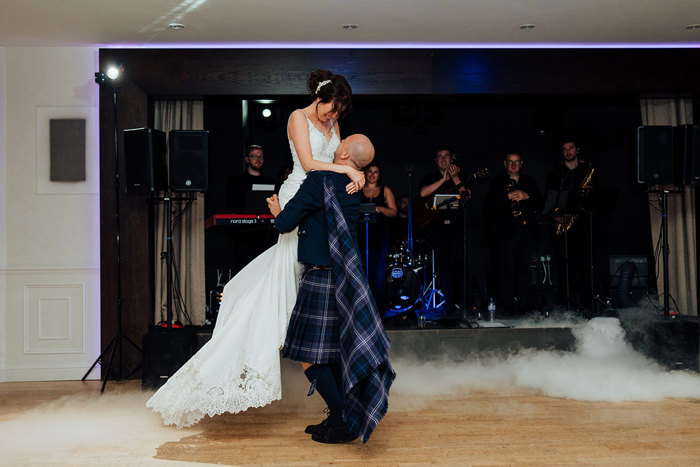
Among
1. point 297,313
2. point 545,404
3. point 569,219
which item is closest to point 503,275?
point 569,219

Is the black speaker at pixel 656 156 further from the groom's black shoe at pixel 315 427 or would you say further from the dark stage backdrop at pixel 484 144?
the groom's black shoe at pixel 315 427

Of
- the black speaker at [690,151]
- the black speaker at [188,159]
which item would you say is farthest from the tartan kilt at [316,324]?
the black speaker at [690,151]

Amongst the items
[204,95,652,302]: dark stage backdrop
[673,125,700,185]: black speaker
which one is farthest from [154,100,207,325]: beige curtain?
[673,125,700,185]: black speaker

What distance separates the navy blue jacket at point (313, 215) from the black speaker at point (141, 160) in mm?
2145

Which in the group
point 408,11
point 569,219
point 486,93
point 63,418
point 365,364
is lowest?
point 63,418

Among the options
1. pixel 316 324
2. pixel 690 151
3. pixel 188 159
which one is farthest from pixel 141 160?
pixel 690 151

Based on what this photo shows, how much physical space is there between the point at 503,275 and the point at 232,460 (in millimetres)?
3805

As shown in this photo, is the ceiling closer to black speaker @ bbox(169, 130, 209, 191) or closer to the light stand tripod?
the light stand tripod

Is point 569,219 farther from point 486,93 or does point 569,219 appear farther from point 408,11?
point 408,11

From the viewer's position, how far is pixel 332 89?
3.36 m

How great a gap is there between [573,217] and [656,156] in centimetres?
121

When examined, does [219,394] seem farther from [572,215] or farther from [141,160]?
[572,215]

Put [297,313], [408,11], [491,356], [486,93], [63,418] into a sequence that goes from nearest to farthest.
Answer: [297,313] < [63,418] < [408,11] < [491,356] < [486,93]

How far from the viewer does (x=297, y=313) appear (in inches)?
133
